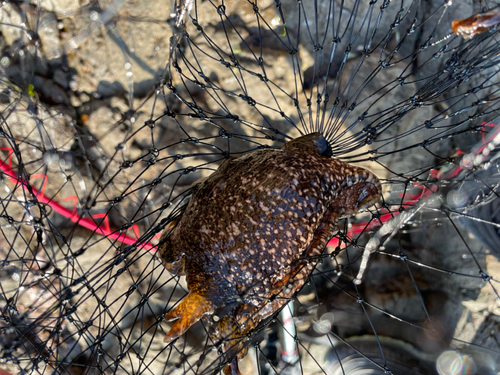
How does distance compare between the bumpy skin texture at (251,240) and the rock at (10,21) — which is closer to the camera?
the bumpy skin texture at (251,240)

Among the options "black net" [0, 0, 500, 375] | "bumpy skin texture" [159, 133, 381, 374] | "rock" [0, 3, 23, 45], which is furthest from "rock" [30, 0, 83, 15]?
"bumpy skin texture" [159, 133, 381, 374]

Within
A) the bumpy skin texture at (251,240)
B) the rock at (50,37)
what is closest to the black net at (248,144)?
the rock at (50,37)

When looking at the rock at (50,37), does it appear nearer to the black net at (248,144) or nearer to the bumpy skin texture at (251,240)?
the black net at (248,144)

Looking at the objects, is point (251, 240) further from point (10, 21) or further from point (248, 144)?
point (10, 21)

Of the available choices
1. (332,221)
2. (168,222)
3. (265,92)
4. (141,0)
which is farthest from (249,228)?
(141,0)

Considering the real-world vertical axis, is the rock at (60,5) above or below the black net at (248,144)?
above

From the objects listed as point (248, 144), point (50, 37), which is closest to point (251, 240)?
point (248, 144)

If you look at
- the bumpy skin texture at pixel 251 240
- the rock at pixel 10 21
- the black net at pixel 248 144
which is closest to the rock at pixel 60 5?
the black net at pixel 248 144

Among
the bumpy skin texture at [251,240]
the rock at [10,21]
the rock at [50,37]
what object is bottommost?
the bumpy skin texture at [251,240]

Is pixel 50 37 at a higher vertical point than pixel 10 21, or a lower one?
lower

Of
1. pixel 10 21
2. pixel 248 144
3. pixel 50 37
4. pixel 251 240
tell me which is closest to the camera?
pixel 251 240
